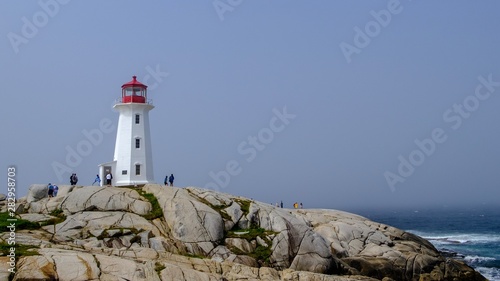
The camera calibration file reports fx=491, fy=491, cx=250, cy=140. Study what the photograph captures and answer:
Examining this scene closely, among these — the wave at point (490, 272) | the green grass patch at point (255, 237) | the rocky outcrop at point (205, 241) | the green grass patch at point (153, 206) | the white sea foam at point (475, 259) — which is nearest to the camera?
the rocky outcrop at point (205, 241)

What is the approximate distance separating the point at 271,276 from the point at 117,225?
411 inches

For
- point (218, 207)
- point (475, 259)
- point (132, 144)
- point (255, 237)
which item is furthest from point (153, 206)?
point (475, 259)

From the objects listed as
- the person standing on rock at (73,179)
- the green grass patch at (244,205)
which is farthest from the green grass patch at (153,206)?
the person standing on rock at (73,179)

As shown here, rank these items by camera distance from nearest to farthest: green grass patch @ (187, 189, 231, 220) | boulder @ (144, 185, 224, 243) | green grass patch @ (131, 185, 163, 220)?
boulder @ (144, 185, 224, 243)
green grass patch @ (131, 185, 163, 220)
green grass patch @ (187, 189, 231, 220)

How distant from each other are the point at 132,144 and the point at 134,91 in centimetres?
470

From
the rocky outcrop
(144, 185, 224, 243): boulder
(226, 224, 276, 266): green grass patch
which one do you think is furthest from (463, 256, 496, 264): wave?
(144, 185, 224, 243): boulder

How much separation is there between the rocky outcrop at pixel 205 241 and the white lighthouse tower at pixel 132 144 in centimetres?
661

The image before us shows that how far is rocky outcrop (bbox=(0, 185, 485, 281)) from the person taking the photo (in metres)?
23.0

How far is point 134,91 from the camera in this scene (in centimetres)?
4206

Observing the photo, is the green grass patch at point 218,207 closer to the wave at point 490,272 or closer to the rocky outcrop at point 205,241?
the rocky outcrop at point 205,241

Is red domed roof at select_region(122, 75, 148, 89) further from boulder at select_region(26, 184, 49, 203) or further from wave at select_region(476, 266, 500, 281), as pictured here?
wave at select_region(476, 266, 500, 281)

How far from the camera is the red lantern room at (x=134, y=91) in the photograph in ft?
136

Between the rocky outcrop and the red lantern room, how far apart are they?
10138mm

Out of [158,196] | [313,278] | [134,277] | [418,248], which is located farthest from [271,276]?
[418,248]
